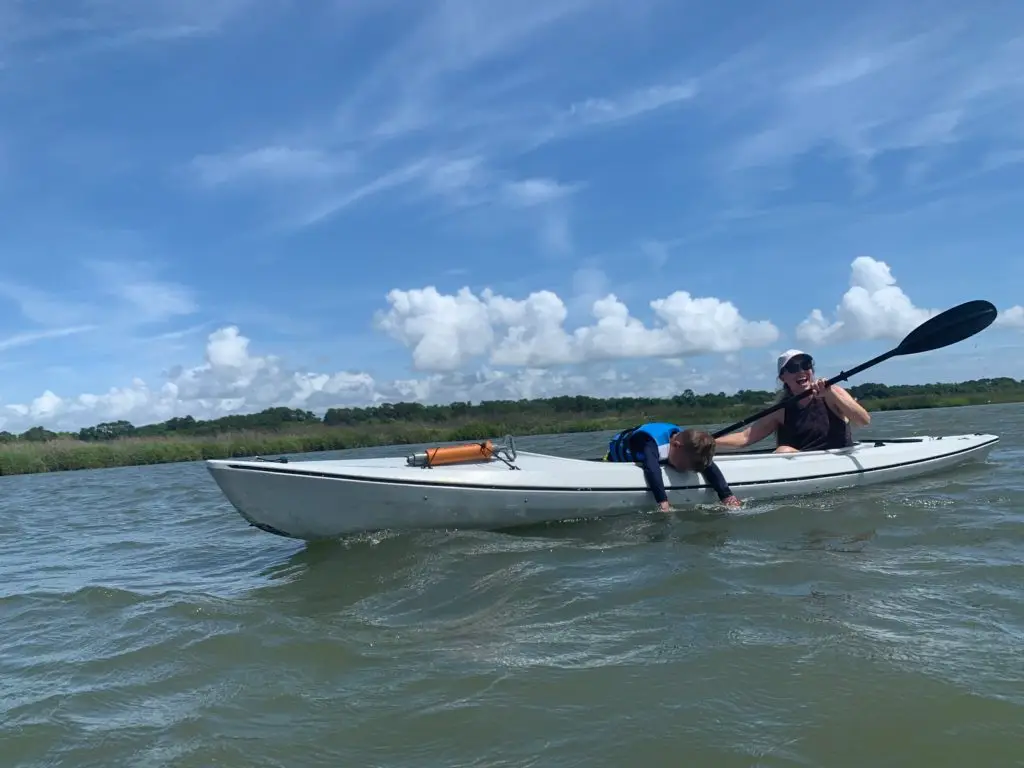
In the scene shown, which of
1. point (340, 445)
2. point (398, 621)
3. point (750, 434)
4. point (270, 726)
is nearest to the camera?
point (270, 726)

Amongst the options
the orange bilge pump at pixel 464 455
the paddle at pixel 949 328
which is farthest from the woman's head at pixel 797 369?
the orange bilge pump at pixel 464 455

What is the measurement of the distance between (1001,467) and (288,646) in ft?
27.8

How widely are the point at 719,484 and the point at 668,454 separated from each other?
50 cm

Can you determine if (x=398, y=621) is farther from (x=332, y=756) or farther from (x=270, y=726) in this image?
(x=332, y=756)

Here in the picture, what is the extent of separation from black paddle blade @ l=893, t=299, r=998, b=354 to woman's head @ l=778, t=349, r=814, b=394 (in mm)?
1736

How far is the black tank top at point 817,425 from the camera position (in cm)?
767

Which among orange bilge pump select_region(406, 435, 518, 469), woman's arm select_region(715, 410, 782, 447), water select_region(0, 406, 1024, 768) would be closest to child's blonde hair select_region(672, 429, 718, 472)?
water select_region(0, 406, 1024, 768)

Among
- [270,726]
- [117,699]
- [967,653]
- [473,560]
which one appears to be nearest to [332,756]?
[270,726]

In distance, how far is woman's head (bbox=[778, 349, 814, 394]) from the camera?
7.23 m

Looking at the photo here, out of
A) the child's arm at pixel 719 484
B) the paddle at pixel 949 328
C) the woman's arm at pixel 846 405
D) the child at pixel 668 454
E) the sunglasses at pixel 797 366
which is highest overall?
the paddle at pixel 949 328

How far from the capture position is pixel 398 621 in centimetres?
386

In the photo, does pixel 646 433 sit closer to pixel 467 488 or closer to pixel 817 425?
pixel 467 488

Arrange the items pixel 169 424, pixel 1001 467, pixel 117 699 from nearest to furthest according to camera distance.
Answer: pixel 117 699
pixel 1001 467
pixel 169 424

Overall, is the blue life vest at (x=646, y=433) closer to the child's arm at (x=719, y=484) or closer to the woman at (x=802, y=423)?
the child's arm at (x=719, y=484)
